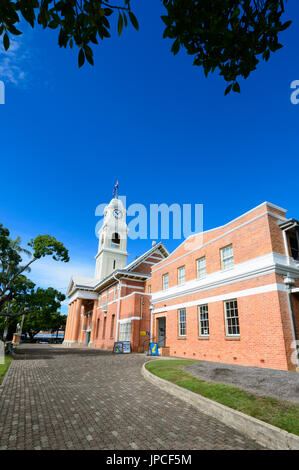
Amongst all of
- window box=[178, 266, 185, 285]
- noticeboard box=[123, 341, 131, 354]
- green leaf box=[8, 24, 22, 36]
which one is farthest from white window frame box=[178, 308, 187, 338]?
green leaf box=[8, 24, 22, 36]

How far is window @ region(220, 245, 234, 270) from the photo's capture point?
1442 cm

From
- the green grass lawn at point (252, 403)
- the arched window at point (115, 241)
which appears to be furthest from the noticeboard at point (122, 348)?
the arched window at point (115, 241)

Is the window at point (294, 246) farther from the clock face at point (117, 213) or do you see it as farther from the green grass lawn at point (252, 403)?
the clock face at point (117, 213)

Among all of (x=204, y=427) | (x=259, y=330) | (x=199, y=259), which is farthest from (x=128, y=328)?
(x=204, y=427)

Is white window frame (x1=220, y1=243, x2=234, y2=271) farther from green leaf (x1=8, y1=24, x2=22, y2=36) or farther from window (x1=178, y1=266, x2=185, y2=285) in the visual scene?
green leaf (x1=8, y1=24, x2=22, y2=36)

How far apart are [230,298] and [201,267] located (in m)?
3.57

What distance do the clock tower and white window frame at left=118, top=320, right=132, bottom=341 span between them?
633 inches

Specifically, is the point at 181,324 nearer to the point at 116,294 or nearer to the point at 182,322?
the point at 182,322

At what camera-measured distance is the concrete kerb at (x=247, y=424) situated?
388cm

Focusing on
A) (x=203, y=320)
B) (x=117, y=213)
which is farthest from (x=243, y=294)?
(x=117, y=213)

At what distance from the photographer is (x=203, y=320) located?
15508 millimetres

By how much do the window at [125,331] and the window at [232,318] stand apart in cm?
1184
